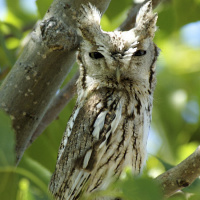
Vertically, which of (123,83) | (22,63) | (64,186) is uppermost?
(123,83)

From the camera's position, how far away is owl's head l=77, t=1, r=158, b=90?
7.52 ft

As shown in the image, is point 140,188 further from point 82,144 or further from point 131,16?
point 131,16

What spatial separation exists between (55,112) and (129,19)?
0.82m

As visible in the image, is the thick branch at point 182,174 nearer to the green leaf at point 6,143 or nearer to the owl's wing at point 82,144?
the owl's wing at point 82,144

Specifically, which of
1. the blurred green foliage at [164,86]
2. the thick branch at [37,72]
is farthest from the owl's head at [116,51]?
the thick branch at [37,72]

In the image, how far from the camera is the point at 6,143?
923 millimetres

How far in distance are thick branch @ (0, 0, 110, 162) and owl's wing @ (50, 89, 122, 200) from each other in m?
0.31

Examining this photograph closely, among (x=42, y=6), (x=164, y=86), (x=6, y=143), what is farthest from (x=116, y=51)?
(x=6, y=143)

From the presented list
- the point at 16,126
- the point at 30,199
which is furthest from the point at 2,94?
the point at 30,199

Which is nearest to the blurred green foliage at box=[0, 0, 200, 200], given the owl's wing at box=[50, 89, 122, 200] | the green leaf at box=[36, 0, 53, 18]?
the green leaf at box=[36, 0, 53, 18]

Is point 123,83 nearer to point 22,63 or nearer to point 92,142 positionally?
point 92,142

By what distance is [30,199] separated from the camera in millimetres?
921

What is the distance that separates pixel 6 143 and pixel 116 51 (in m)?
1.46

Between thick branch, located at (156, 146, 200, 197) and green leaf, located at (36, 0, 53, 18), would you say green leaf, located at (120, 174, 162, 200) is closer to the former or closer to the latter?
thick branch, located at (156, 146, 200, 197)
